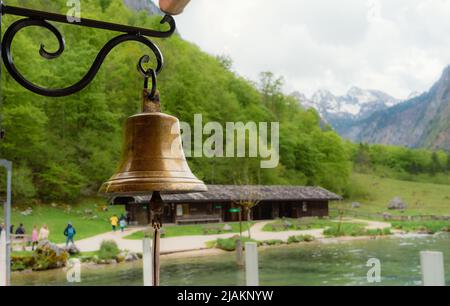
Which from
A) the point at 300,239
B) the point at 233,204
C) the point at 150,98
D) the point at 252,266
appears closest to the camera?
the point at 150,98

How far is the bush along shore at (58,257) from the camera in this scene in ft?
47.2

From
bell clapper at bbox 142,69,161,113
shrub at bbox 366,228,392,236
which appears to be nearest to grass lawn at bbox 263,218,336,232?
shrub at bbox 366,228,392,236

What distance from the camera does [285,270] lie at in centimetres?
1413

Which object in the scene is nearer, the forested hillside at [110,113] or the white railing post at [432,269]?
the white railing post at [432,269]

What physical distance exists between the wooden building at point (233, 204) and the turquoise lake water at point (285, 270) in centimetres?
694

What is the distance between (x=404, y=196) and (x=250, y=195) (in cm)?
3841

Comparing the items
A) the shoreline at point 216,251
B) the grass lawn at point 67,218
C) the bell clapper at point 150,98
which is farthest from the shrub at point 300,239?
the bell clapper at point 150,98

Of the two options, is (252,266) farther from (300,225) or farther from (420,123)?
(420,123)

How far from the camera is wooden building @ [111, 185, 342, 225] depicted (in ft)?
81.9

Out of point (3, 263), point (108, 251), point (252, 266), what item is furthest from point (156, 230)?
point (108, 251)

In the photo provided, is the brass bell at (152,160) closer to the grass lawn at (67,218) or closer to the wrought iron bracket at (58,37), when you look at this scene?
the wrought iron bracket at (58,37)

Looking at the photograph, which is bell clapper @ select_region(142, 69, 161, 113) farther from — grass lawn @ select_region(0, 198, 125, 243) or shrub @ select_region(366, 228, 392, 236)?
shrub @ select_region(366, 228, 392, 236)

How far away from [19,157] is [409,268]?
2443 cm
